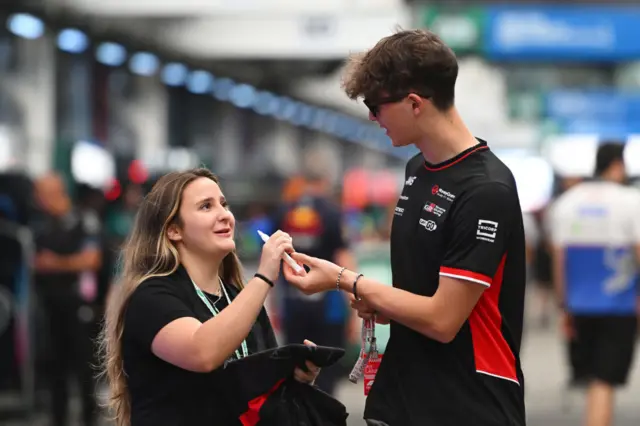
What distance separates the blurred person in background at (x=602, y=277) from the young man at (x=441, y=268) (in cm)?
459

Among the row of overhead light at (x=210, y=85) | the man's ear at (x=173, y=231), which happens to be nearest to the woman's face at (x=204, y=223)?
the man's ear at (x=173, y=231)

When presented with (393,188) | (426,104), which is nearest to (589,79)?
(393,188)

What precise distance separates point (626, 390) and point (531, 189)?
4214cm

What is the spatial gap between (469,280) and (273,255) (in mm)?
557

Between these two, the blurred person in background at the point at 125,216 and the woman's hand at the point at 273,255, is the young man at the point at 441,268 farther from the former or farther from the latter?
the blurred person in background at the point at 125,216

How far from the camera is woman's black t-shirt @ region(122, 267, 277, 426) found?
129 inches

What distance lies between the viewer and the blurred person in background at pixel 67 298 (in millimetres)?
8938

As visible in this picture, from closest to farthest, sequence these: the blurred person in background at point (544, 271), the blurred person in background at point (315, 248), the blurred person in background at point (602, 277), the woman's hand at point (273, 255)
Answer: the woman's hand at point (273, 255) → the blurred person in background at point (602, 277) → the blurred person in background at point (315, 248) → the blurred person in background at point (544, 271)

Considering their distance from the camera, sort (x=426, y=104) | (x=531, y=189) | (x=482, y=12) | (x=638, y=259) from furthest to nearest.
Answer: (x=531, y=189), (x=482, y=12), (x=638, y=259), (x=426, y=104)

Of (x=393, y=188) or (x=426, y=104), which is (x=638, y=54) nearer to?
(x=426, y=104)

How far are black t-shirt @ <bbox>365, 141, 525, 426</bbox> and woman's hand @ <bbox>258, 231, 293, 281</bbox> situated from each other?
1.07ft

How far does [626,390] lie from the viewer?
38.7ft

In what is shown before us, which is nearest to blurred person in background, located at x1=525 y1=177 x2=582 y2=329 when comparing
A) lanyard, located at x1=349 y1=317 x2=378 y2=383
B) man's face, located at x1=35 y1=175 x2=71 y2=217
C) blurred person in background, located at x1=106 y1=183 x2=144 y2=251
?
blurred person in background, located at x1=106 y1=183 x2=144 y2=251

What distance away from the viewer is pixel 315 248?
8.66 meters
